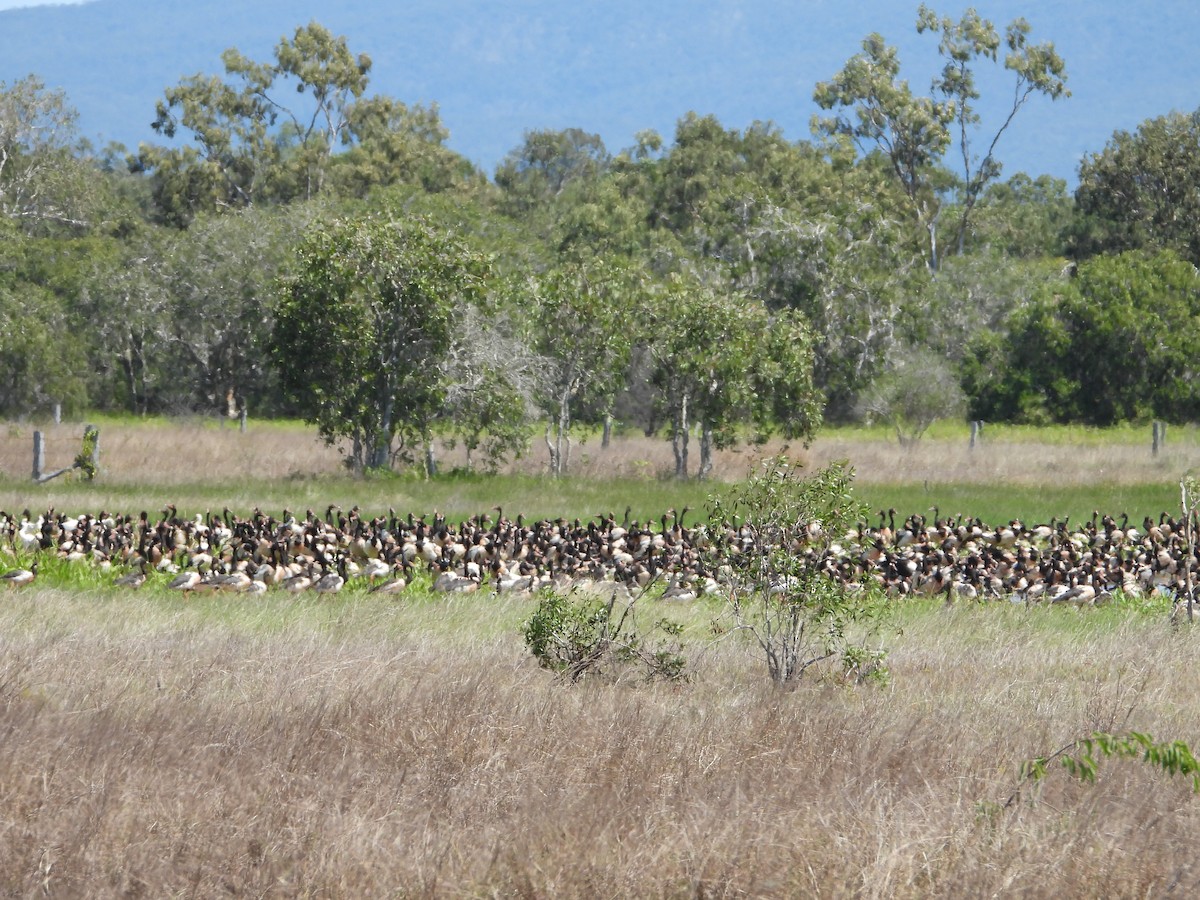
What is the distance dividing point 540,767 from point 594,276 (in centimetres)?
2844

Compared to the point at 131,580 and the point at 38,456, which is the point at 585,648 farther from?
the point at 38,456

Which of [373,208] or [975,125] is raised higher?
[975,125]

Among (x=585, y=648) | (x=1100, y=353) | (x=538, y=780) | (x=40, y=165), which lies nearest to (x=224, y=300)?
(x=40, y=165)

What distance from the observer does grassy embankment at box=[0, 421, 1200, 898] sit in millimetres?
6344

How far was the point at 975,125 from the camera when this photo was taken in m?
70.9

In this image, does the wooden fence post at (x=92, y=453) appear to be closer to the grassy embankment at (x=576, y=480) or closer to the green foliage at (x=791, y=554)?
the grassy embankment at (x=576, y=480)

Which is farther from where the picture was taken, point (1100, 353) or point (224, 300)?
point (1100, 353)

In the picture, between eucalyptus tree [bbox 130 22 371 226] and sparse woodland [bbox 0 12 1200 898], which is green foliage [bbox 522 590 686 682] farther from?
eucalyptus tree [bbox 130 22 371 226]

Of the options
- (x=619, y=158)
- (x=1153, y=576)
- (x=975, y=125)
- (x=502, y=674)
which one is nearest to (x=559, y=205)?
(x=619, y=158)

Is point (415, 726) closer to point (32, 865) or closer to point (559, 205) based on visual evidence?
point (32, 865)

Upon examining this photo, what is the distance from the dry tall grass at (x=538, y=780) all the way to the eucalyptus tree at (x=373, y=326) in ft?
69.6

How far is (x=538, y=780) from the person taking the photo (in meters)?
7.65

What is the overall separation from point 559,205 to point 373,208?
2517 cm

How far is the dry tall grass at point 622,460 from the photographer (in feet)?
105
